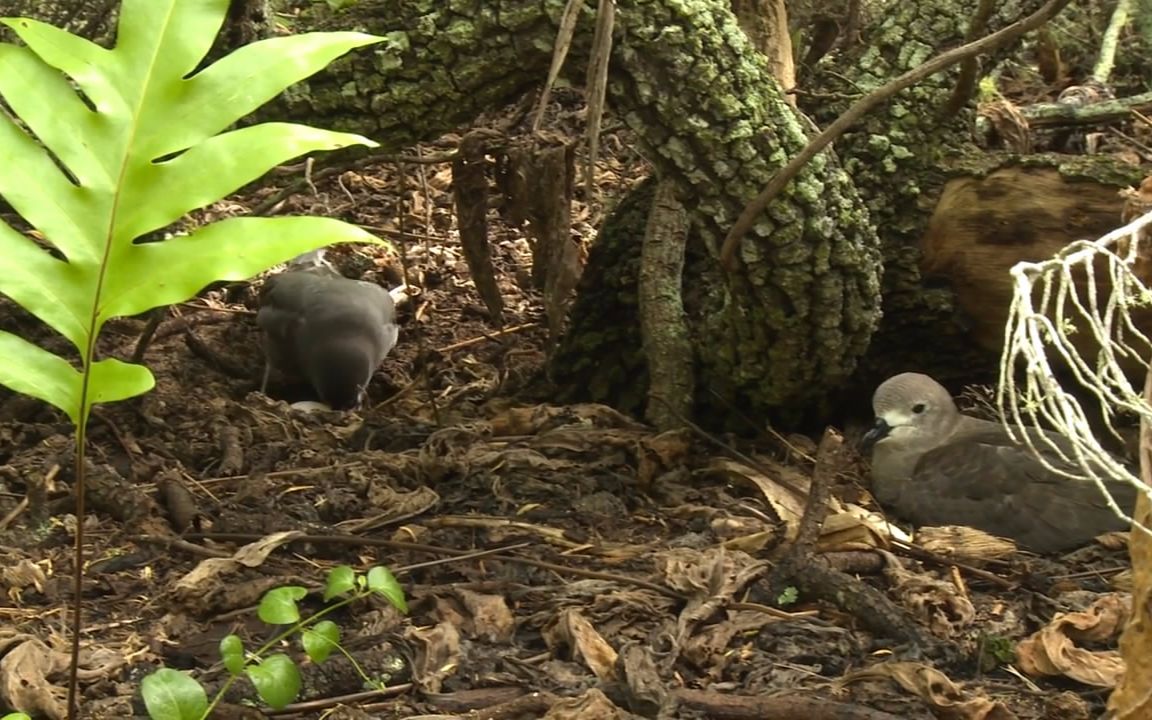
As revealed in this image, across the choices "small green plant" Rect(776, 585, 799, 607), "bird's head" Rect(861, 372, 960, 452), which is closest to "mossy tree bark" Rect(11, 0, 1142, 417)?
"bird's head" Rect(861, 372, 960, 452)

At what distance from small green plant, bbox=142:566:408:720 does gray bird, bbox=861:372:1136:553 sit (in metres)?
1.77

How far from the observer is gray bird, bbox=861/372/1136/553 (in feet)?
11.9

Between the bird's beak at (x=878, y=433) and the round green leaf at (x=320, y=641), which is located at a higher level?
the round green leaf at (x=320, y=641)

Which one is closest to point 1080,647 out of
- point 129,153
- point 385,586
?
point 385,586

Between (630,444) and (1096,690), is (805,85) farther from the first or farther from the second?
(1096,690)

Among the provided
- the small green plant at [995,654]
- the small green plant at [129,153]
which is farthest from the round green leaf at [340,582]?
the small green plant at [995,654]

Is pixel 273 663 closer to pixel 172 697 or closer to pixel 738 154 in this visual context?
pixel 172 697

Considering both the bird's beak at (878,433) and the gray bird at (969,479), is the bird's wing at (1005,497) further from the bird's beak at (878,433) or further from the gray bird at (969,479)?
the bird's beak at (878,433)

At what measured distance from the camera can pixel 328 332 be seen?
551cm

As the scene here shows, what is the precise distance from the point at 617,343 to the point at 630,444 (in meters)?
0.62

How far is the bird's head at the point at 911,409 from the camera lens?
4.13 metres

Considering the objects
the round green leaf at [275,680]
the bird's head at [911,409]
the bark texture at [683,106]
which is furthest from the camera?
the bird's head at [911,409]

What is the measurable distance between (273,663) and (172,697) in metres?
0.22

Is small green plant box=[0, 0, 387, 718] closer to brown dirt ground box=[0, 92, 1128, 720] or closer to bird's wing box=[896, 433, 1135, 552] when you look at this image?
brown dirt ground box=[0, 92, 1128, 720]
